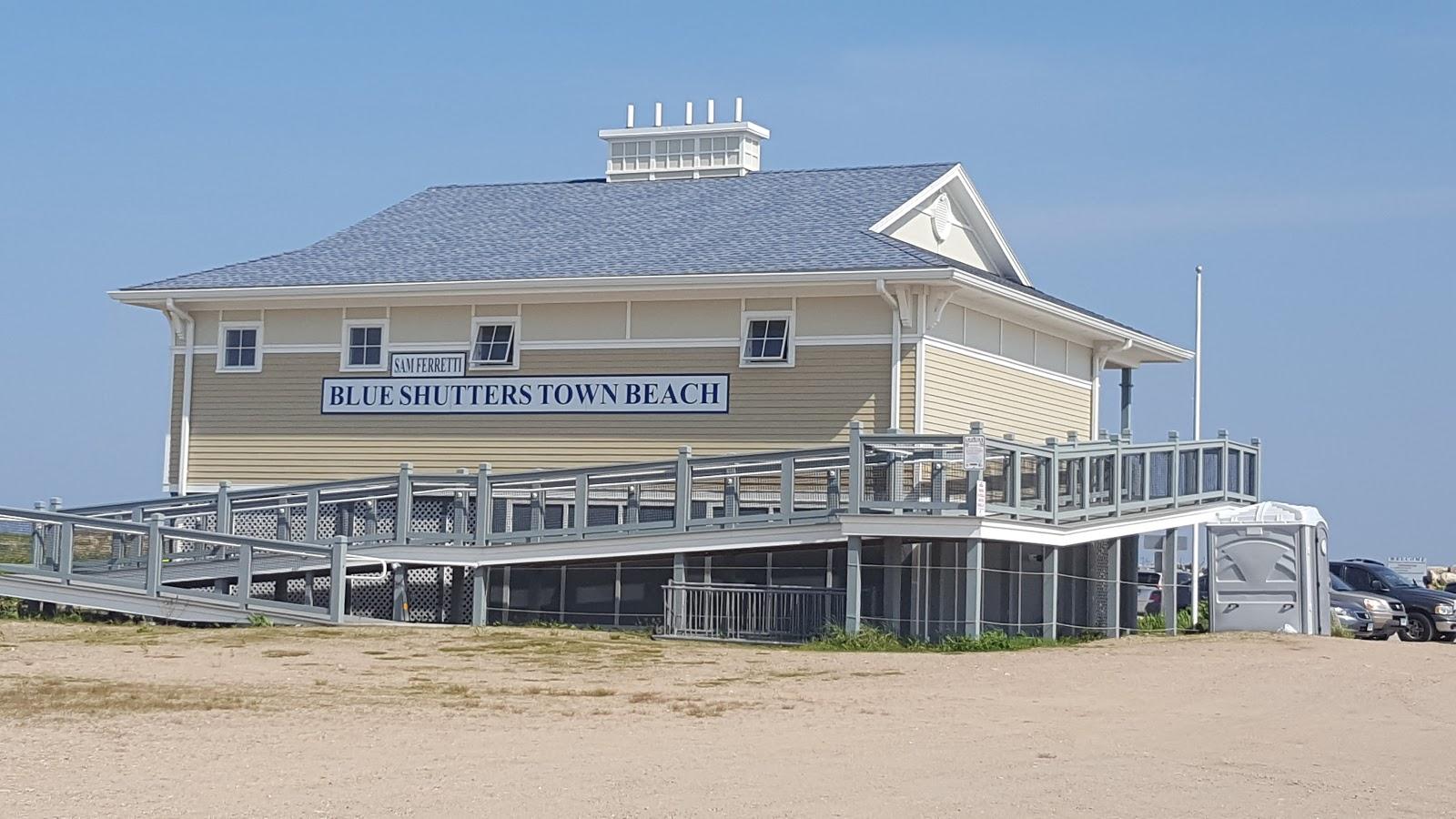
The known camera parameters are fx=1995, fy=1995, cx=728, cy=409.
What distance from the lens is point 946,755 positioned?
13.9m

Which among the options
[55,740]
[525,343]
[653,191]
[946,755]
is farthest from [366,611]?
[946,755]

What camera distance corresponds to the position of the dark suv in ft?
111

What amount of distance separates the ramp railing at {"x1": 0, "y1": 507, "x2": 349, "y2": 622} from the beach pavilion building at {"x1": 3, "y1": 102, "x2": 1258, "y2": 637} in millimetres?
475

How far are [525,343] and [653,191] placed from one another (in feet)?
19.5

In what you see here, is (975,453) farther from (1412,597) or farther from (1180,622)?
(1412,597)

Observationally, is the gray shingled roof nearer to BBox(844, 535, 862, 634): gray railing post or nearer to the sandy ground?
BBox(844, 535, 862, 634): gray railing post

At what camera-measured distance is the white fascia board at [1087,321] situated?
86.1 feet

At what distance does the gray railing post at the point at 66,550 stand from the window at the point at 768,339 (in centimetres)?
→ 912

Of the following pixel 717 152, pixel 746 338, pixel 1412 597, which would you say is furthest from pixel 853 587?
pixel 1412 597

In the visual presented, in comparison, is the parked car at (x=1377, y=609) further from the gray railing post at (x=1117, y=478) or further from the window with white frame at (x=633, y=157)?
the window with white frame at (x=633, y=157)

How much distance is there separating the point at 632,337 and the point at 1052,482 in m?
6.63

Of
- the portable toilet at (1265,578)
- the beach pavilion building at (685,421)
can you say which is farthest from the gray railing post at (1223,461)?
the portable toilet at (1265,578)

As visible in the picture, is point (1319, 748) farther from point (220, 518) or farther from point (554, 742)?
point (220, 518)

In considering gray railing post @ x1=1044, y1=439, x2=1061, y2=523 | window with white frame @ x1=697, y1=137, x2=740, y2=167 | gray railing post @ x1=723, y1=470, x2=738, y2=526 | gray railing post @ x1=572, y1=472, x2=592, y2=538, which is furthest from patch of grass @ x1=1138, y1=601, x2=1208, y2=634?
window with white frame @ x1=697, y1=137, x2=740, y2=167
